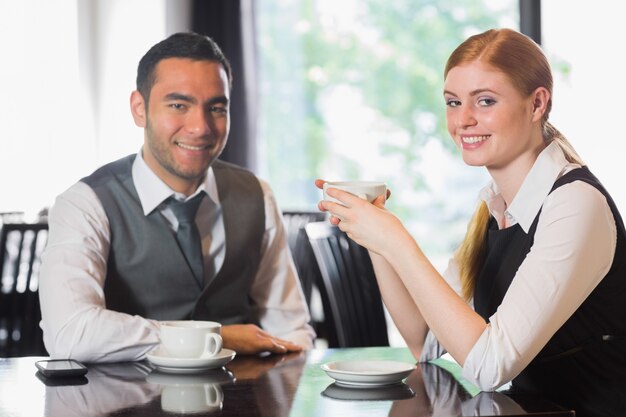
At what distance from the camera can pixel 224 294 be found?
2363mm

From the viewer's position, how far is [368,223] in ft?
5.60

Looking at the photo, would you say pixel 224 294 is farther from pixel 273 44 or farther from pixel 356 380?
pixel 273 44

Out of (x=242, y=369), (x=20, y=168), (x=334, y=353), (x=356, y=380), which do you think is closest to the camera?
(x=356, y=380)

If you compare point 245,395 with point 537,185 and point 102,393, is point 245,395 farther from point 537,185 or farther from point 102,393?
point 537,185

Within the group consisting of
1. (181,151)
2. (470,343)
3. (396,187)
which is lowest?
(396,187)

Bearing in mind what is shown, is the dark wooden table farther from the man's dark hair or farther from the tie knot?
the man's dark hair

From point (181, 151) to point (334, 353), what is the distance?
637 mm

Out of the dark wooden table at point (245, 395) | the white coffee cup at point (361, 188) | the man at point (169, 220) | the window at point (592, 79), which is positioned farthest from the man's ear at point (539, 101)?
the window at point (592, 79)

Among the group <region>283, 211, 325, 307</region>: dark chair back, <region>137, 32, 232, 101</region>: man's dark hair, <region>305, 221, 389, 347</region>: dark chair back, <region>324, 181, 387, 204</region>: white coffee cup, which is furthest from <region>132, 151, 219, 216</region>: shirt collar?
<region>283, 211, 325, 307</region>: dark chair back

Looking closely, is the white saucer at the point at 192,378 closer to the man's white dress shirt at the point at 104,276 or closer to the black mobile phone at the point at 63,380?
the black mobile phone at the point at 63,380

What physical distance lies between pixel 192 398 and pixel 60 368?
32 cm

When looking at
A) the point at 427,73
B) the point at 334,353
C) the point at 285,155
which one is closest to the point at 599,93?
the point at 427,73

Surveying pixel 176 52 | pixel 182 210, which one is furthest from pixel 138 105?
pixel 182 210

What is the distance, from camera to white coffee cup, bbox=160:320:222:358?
1745mm
